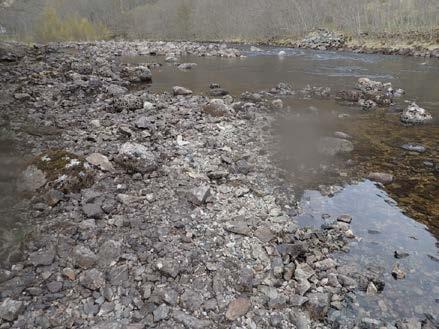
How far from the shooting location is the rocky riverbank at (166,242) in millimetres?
4746

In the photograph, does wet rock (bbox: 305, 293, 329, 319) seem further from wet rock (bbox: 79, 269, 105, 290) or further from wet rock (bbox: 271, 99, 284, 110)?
wet rock (bbox: 271, 99, 284, 110)

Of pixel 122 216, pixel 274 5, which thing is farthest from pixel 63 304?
pixel 274 5

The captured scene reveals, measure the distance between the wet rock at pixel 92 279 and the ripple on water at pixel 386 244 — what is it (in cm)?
368

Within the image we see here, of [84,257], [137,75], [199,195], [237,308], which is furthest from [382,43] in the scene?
[84,257]

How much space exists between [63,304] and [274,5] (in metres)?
106

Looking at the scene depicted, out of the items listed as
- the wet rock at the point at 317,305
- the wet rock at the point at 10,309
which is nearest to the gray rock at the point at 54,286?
the wet rock at the point at 10,309

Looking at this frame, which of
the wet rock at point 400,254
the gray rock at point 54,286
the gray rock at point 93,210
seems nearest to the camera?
the gray rock at point 54,286

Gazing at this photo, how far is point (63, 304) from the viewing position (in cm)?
467

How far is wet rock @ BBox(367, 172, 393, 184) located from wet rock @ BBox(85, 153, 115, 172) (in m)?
6.41

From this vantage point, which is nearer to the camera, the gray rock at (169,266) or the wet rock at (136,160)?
the gray rock at (169,266)

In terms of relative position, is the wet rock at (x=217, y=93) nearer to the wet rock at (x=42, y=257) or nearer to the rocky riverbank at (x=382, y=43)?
the wet rock at (x=42, y=257)

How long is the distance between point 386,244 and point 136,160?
5446 millimetres

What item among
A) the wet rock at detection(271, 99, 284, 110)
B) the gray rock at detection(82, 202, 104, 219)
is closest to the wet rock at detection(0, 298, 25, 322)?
the gray rock at detection(82, 202, 104, 219)

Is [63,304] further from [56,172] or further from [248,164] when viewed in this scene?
[248,164]
